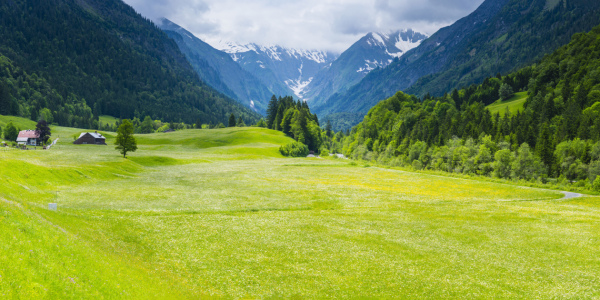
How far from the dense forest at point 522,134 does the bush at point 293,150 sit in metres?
30.6

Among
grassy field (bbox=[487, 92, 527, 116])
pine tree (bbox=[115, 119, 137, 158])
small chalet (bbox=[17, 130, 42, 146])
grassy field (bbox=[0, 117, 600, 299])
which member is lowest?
grassy field (bbox=[0, 117, 600, 299])

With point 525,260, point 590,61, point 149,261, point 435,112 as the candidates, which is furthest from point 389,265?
point 590,61

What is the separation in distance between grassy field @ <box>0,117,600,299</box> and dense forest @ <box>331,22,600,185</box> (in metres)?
45.4

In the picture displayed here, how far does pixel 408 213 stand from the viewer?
48094 millimetres

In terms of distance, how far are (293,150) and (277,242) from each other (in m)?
140

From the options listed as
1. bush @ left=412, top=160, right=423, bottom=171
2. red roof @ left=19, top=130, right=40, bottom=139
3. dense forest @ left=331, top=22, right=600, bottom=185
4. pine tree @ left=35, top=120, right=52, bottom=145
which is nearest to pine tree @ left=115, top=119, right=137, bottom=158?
pine tree @ left=35, top=120, right=52, bottom=145

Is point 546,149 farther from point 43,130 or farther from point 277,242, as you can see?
point 43,130

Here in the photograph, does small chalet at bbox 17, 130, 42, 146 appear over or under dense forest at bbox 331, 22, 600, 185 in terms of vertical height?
under

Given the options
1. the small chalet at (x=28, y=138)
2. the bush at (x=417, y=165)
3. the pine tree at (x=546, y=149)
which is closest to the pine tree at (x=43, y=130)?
the small chalet at (x=28, y=138)

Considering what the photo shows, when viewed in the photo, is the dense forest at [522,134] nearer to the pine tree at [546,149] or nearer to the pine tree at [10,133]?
the pine tree at [546,149]

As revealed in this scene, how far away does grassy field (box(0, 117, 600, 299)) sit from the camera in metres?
18.3

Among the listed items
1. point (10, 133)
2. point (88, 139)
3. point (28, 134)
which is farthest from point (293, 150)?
point (10, 133)

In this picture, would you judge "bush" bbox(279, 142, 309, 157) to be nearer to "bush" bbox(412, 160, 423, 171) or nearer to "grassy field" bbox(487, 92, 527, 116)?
"bush" bbox(412, 160, 423, 171)

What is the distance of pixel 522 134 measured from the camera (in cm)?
11425
